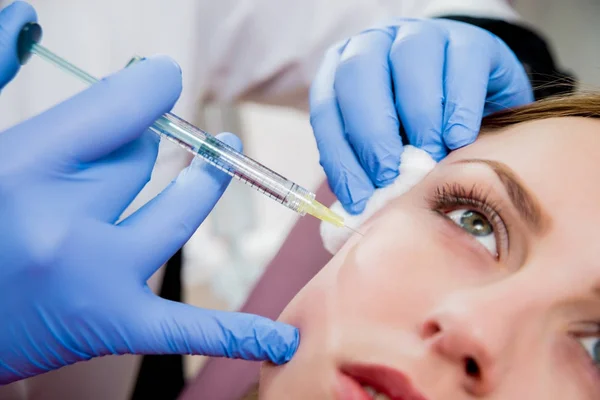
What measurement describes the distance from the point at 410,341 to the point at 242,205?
61.5 inches

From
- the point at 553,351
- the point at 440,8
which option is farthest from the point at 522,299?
the point at 440,8

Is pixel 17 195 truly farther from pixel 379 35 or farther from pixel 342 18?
pixel 342 18

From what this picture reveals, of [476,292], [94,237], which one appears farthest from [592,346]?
[94,237]

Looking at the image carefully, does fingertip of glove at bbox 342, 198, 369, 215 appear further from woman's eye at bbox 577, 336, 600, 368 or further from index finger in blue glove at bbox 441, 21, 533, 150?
woman's eye at bbox 577, 336, 600, 368

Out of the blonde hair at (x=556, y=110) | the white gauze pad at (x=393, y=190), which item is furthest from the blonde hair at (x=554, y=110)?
the white gauze pad at (x=393, y=190)

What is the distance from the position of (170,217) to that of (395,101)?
409 mm

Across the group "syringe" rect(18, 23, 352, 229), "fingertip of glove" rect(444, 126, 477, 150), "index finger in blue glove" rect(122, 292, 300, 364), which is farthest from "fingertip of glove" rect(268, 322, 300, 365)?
"fingertip of glove" rect(444, 126, 477, 150)

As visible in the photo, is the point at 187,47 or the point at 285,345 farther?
the point at 187,47

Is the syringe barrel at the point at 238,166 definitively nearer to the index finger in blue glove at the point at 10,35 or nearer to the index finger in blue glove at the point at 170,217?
the index finger in blue glove at the point at 170,217

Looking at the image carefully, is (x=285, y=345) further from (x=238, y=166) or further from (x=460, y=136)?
(x=460, y=136)

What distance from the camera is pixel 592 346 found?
65cm

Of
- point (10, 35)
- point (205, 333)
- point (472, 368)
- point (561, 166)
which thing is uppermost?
point (561, 166)

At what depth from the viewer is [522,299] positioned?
0.59 m

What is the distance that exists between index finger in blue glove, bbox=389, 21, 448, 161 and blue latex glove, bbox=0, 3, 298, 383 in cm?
34
